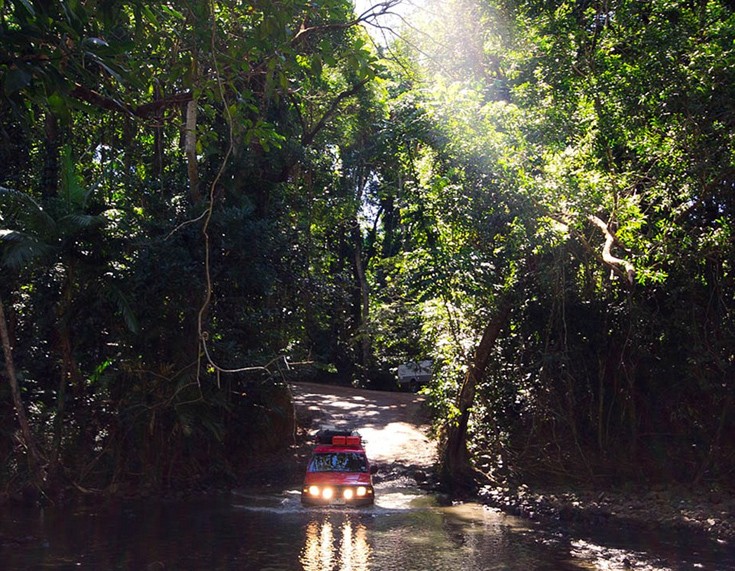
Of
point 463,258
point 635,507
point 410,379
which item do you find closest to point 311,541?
point 463,258

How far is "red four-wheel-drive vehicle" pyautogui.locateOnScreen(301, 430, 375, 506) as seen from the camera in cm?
1505

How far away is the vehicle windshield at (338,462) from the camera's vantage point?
607 inches

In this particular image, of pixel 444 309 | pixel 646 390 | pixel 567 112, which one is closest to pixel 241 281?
pixel 444 309

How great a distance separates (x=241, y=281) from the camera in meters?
17.0

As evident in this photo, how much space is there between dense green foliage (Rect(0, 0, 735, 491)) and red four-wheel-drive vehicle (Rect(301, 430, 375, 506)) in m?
2.08

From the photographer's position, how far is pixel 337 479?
597 inches

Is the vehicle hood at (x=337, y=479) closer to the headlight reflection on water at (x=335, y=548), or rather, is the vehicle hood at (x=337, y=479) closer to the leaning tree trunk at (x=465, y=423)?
the headlight reflection on water at (x=335, y=548)

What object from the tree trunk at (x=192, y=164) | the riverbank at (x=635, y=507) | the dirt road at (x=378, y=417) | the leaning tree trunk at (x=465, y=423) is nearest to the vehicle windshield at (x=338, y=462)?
the leaning tree trunk at (x=465, y=423)

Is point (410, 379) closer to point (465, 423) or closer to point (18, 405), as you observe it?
point (465, 423)

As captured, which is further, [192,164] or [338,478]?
[192,164]

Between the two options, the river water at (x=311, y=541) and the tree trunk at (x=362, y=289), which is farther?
the tree trunk at (x=362, y=289)

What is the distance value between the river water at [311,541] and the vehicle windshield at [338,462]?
887 mm

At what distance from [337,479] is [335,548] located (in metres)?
3.15

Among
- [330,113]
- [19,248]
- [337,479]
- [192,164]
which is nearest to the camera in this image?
[19,248]
